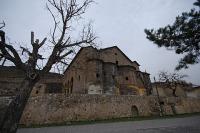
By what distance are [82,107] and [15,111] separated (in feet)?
44.0

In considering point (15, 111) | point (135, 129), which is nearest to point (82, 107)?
point (135, 129)

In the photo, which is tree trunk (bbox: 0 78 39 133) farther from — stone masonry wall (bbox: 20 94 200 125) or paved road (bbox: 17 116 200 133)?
stone masonry wall (bbox: 20 94 200 125)

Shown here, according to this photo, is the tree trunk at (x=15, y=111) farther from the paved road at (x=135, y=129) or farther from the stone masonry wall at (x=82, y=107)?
the stone masonry wall at (x=82, y=107)

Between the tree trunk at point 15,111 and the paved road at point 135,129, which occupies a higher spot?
the tree trunk at point 15,111

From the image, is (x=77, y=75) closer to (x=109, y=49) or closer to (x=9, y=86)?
(x=109, y=49)

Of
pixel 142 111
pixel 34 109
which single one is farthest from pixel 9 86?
pixel 142 111

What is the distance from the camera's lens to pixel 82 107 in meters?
20.1

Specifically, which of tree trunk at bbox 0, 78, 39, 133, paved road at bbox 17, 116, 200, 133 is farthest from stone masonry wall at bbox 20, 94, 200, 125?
tree trunk at bbox 0, 78, 39, 133

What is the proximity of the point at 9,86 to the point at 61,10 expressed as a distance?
35.0 m

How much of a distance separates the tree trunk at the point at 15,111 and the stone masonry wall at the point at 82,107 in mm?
11501

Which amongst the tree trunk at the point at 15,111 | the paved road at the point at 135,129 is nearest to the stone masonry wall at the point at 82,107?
the paved road at the point at 135,129

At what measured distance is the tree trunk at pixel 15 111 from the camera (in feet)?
22.0

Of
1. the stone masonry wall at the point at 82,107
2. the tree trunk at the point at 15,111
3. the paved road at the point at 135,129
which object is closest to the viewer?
the tree trunk at the point at 15,111

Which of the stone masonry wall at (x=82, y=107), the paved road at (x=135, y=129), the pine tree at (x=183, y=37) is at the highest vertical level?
the pine tree at (x=183, y=37)
